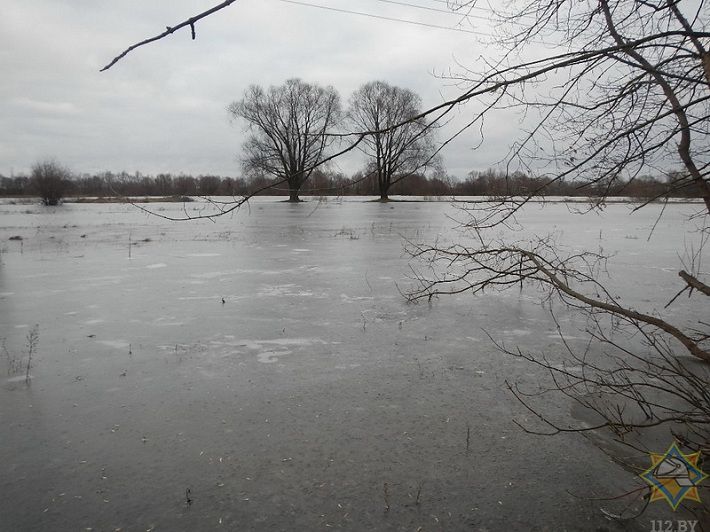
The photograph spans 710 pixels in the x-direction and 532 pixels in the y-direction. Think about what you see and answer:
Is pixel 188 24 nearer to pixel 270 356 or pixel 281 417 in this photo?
pixel 281 417

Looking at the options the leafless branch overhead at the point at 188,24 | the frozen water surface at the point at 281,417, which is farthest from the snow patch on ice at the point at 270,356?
the leafless branch overhead at the point at 188,24

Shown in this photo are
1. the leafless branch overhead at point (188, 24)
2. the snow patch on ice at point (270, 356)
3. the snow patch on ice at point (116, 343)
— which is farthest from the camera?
the snow patch on ice at point (116, 343)

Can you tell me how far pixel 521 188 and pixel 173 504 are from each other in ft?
10.1

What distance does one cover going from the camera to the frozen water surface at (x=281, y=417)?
2906mm

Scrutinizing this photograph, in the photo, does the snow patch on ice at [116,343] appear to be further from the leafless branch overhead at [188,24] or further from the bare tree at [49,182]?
the bare tree at [49,182]

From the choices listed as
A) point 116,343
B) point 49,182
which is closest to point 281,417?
point 116,343

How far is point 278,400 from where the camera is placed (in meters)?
4.28

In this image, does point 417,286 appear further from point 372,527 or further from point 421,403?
point 372,527

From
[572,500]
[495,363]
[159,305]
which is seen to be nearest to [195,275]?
[159,305]

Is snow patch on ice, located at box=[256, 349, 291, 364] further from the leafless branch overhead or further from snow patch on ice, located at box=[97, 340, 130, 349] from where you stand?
the leafless branch overhead

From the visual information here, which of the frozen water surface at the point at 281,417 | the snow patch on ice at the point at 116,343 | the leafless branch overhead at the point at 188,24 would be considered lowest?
the frozen water surface at the point at 281,417

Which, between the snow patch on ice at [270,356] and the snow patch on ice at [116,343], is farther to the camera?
the snow patch on ice at [116,343]

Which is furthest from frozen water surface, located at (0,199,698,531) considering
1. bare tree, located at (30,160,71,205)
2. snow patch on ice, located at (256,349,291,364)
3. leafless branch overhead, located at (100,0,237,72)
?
bare tree, located at (30,160,71,205)

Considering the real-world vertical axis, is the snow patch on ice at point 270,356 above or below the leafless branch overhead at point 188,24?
below
